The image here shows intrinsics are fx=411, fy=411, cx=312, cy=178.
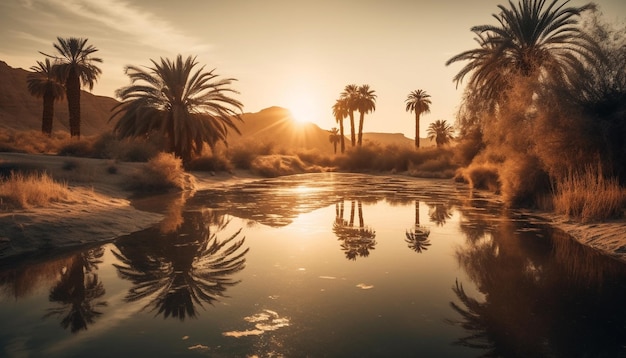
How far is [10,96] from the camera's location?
237 feet

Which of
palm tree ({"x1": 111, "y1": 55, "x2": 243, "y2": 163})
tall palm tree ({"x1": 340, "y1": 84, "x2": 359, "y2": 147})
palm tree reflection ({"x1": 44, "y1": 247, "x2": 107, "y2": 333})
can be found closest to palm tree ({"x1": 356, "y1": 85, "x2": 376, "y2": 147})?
tall palm tree ({"x1": 340, "y1": 84, "x2": 359, "y2": 147})

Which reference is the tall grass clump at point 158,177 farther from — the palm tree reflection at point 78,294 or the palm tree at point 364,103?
the palm tree at point 364,103

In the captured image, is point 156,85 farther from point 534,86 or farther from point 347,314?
point 347,314

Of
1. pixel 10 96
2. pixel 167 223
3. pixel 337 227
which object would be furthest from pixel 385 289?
pixel 10 96

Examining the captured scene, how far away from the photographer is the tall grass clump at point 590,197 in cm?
1025

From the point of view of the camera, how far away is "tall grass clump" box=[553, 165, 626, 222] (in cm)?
1025

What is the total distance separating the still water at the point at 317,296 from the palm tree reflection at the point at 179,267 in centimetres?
3

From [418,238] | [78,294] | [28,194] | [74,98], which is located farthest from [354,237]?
[74,98]

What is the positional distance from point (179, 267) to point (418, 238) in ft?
18.6

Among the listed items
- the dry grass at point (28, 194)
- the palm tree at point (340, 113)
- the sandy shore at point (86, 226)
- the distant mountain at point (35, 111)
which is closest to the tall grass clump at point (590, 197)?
the sandy shore at point (86, 226)

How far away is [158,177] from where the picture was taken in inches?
773

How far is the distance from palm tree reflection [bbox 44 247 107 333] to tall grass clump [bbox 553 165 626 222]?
1124cm

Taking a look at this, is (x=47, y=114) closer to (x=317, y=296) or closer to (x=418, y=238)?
(x=418, y=238)

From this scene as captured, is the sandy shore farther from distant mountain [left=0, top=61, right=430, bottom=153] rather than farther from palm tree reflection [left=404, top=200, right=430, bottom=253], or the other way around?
distant mountain [left=0, top=61, right=430, bottom=153]
